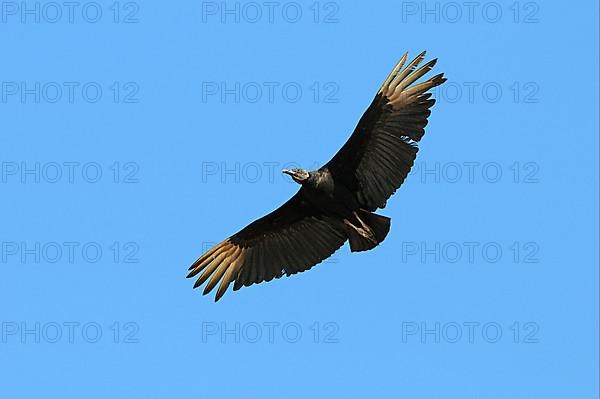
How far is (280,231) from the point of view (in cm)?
1789

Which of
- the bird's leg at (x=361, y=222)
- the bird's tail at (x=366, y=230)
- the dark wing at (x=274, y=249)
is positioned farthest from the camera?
the dark wing at (x=274, y=249)

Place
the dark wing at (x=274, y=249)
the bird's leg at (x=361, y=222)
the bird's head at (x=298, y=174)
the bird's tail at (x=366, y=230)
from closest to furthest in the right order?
the bird's head at (x=298, y=174)
the bird's tail at (x=366, y=230)
the bird's leg at (x=361, y=222)
the dark wing at (x=274, y=249)

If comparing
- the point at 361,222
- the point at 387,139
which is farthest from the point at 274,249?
the point at 387,139

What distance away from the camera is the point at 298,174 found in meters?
16.6

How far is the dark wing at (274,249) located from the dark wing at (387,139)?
36.1 inches

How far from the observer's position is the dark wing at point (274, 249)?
17.6 metres

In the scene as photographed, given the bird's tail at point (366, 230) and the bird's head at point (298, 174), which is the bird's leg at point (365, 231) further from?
the bird's head at point (298, 174)

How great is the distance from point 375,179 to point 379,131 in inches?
24.8

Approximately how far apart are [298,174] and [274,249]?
1678 millimetres

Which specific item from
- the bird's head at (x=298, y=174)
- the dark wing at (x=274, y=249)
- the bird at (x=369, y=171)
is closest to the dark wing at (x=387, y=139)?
the bird at (x=369, y=171)

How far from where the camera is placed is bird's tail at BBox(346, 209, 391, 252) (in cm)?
1666

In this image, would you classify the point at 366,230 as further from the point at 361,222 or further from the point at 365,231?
the point at 361,222

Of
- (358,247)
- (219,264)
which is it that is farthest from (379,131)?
(219,264)

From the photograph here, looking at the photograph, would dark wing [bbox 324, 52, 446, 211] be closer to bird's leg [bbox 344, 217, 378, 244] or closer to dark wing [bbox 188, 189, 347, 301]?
bird's leg [bbox 344, 217, 378, 244]
